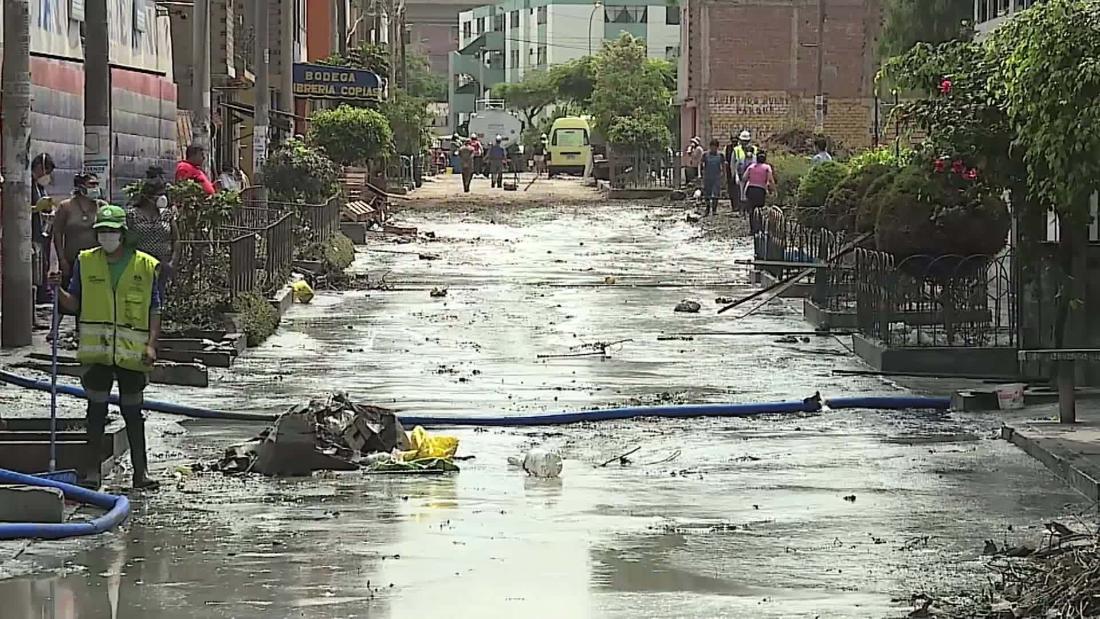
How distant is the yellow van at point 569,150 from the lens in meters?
78.8

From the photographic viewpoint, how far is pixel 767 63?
66.7 m

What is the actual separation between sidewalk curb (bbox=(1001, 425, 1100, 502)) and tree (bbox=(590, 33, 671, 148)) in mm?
47910

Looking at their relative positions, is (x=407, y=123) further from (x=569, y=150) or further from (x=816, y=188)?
(x=816, y=188)

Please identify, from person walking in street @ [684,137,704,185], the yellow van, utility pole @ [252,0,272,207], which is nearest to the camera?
utility pole @ [252,0,272,207]

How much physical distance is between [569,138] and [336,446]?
6699cm

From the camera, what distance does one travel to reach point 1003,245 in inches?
716

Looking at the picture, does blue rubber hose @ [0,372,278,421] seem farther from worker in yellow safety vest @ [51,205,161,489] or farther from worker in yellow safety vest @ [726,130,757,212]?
worker in yellow safety vest @ [726,130,757,212]

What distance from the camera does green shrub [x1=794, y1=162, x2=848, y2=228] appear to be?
25.2m

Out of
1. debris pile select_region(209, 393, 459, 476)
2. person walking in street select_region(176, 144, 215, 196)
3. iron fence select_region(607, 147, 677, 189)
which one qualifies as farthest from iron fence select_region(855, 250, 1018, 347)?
iron fence select_region(607, 147, 677, 189)

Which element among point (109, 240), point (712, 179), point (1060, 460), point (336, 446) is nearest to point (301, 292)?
point (336, 446)

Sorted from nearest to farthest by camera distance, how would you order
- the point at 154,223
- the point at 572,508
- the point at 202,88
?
the point at 572,508 → the point at 154,223 → the point at 202,88

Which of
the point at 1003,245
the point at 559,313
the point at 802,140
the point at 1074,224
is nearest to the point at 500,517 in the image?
the point at 1074,224

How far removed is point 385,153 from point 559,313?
1811 centimetres

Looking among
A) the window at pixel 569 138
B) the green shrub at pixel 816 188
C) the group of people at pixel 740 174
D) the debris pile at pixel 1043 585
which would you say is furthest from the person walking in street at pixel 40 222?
the window at pixel 569 138
